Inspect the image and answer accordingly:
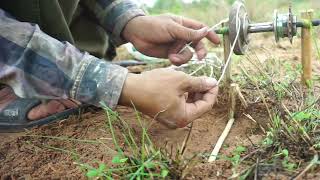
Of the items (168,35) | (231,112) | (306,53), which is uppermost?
(168,35)

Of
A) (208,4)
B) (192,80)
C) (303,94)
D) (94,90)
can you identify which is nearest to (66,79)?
(94,90)

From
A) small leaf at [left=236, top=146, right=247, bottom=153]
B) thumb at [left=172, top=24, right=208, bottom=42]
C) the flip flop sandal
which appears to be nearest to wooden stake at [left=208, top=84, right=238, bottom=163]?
small leaf at [left=236, top=146, right=247, bottom=153]

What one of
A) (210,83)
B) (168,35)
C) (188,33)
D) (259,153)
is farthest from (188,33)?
(259,153)

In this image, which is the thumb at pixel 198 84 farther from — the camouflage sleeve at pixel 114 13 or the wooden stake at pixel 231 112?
the camouflage sleeve at pixel 114 13

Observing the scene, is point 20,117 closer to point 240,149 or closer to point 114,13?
point 114,13

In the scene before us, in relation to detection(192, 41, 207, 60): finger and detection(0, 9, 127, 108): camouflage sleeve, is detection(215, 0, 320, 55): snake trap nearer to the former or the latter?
detection(192, 41, 207, 60): finger

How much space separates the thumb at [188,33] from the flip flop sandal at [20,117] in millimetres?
529

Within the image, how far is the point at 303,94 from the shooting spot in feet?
6.52

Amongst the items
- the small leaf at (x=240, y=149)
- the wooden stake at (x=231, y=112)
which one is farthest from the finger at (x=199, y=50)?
the small leaf at (x=240, y=149)

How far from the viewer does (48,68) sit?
68.6 inches

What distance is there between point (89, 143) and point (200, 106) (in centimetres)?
43

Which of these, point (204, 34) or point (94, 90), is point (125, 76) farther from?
point (204, 34)

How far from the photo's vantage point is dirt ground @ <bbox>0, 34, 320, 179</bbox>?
1.64 metres

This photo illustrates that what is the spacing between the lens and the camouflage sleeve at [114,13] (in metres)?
2.43
